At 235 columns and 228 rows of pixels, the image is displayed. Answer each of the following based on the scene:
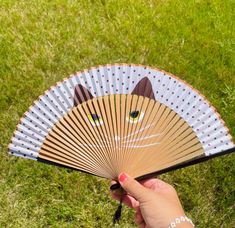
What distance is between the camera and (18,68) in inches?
146

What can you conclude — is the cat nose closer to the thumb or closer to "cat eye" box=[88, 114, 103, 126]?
"cat eye" box=[88, 114, 103, 126]

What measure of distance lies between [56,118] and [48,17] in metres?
1.60

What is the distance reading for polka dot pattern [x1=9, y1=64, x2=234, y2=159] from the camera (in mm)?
2561

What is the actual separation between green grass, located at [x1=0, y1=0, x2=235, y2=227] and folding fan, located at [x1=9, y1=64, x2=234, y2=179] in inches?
30.7

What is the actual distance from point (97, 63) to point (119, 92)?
115 centimetres

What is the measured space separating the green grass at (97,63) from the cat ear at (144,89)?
Result: 857 millimetres

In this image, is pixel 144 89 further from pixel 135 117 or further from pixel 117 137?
pixel 117 137

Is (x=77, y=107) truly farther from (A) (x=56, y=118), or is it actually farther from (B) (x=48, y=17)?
(B) (x=48, y=17)

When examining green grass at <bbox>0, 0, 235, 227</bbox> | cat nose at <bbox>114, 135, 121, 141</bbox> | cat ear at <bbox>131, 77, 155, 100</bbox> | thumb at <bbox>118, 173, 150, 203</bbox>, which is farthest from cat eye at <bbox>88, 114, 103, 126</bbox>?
green grass at <bbox>0, 0, 235, 227</bbox>

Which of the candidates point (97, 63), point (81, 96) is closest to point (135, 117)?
point (81, 96)

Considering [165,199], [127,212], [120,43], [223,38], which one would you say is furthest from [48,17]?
[165,199]

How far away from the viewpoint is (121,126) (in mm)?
2564

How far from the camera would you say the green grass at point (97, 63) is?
324 centimetres

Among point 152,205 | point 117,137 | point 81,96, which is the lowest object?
point 152,205
